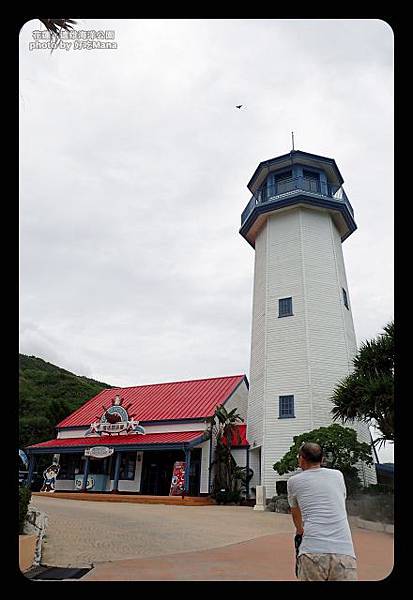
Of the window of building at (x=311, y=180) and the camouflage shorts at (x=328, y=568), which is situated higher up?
the window of building at (x=311, y=180)

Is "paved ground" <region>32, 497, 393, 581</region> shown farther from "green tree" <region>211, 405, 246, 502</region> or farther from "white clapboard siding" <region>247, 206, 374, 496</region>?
"green tree" <region>211, 405, 246, 502</region>

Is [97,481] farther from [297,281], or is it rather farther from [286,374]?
[297,281]

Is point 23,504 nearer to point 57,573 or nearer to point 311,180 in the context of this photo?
point 57,573

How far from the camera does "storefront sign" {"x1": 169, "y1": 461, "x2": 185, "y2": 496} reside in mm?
16484

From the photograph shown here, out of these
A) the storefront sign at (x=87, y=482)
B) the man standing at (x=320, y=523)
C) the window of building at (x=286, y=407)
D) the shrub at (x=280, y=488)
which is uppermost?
the window of building at (x=286, y=407)

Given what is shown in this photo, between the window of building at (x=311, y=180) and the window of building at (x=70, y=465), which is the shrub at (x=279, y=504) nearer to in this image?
the window of building at (x=70, y=465)

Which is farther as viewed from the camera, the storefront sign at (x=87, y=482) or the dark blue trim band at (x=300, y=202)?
the storefront sign at (x=87, y=482)

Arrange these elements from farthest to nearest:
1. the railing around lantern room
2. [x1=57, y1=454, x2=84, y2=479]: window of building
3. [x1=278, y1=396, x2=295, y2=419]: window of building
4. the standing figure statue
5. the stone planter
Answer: [x1=57, y1=454, x2=84, y2=479]: window of building → the standing figure statue → the railing around lantern room → [x1=278, y1=396, x2=295, y2=419]: window of building → the stone planter

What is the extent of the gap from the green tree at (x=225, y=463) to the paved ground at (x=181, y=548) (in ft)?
20.5

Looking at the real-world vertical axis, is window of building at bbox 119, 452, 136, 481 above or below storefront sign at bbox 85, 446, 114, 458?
below

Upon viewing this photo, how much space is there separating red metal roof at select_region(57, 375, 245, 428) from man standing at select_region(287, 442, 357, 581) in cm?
1595

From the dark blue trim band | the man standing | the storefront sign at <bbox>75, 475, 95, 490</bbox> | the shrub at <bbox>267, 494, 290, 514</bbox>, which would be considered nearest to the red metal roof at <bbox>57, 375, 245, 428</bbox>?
the storefront sign at <bbox>75, 475, 95, 490</bbox>

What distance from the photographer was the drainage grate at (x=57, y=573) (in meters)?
4.28

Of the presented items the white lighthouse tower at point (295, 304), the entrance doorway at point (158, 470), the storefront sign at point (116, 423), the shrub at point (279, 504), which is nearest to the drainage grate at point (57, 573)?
the shrub at point (279, 504)
